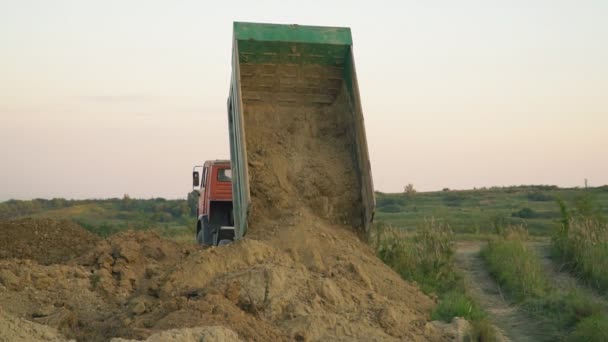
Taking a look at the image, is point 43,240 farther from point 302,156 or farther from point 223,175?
point 302,156

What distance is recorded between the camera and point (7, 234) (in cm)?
1670

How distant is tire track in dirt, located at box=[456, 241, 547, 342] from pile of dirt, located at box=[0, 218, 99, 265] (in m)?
7.24

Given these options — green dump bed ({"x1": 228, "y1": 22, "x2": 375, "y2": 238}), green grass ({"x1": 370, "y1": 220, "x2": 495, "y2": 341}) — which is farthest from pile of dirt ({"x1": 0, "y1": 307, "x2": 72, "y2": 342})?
green grass ({"x1": 370, "y1": 220, "x2": 495, "y2": 341})

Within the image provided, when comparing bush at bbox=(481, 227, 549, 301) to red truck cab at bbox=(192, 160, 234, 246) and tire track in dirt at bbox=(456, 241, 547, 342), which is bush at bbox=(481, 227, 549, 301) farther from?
red truck cab at bbox=(192, 160, 234, 246)

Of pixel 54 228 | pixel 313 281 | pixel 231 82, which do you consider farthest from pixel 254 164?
pixel 54 228

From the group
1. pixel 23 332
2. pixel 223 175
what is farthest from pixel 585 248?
pixel 23 332

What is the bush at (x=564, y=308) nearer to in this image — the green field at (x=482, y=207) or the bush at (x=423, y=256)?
the bush at (x=423, y=256)

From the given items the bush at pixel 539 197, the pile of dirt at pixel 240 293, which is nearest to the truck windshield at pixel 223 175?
the pile of dirt at pixel 240 293

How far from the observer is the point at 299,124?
43.0 feet

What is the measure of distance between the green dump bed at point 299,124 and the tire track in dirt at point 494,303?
2.44 metres

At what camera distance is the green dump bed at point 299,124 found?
1230 cm

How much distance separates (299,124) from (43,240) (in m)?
6.57

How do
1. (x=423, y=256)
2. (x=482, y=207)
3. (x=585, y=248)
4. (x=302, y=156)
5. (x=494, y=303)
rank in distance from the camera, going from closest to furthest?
(x=302, y=156) → (x=494, y=303) → (x=423, y=256) → (x=585, y=248) → (x=482, y=207)

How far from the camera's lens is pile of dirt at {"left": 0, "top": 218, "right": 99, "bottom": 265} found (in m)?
15.5
